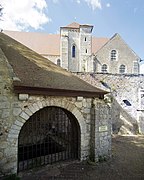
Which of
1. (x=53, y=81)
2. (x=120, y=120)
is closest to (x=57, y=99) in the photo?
(x=53, y=81)

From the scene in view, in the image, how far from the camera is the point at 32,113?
489cm

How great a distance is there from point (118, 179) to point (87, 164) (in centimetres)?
118

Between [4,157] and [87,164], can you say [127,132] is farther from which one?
[4,157]

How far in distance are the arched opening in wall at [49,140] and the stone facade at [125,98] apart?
5449 millimetres

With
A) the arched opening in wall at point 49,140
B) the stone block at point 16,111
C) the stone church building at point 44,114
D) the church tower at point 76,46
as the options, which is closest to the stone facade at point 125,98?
the stone church building at point 44,114

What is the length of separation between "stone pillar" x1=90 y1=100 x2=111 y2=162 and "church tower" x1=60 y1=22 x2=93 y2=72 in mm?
21194

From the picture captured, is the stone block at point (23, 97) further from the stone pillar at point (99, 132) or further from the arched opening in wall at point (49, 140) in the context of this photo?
the stone pillar at point (99, 132)

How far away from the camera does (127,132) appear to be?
473 inches

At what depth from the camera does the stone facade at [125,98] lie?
470 inches

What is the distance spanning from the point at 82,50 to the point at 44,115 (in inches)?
853

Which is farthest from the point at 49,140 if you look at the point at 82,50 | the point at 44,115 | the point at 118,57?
the point at 82,50

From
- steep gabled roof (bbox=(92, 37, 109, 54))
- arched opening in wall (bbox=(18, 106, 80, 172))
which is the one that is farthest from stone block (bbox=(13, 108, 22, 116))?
steep gabled roof (bbox=(92, 37, 109, 54))

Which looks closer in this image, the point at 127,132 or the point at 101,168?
the point at 101,168

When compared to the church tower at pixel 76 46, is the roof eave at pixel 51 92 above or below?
below
